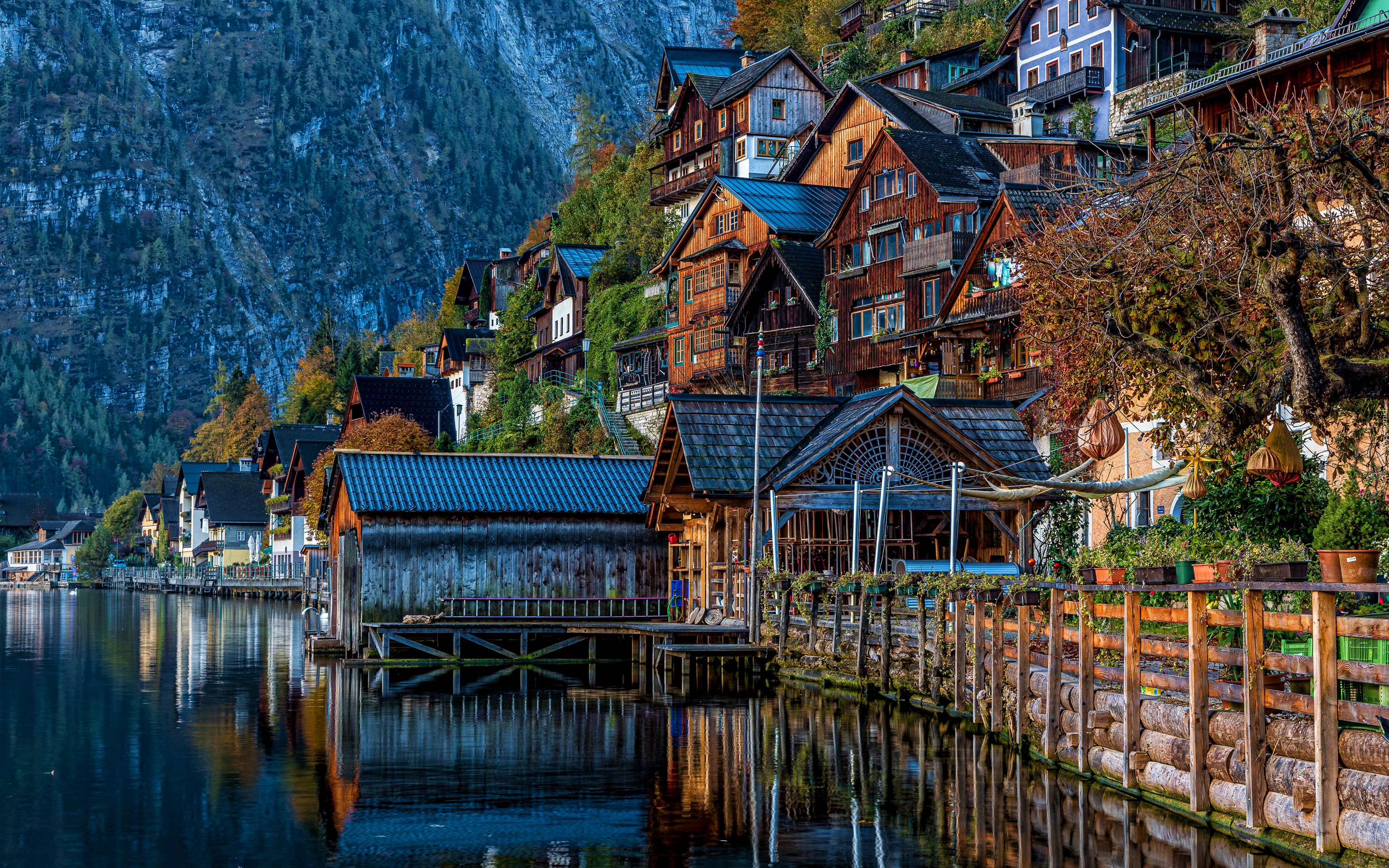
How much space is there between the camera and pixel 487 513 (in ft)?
144

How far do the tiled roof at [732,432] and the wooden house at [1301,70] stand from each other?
11.6 m

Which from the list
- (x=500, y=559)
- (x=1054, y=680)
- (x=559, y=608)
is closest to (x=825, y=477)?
(x=559, y=608)

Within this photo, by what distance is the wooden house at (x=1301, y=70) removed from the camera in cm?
4456

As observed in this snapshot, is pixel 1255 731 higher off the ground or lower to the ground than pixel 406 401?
lower

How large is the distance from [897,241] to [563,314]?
119ft

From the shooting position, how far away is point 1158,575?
61.0 feet

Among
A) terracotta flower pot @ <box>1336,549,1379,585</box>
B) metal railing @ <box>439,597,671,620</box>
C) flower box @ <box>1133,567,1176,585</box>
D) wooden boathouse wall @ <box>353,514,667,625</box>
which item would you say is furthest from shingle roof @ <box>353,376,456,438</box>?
terracotta flower pot @ <box>1336,549,1379,585</box>

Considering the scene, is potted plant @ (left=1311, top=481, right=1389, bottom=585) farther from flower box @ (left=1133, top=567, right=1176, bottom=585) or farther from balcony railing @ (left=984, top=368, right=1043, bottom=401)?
balcony railing @ (left=984, top=368, right=1043, bottom=401)

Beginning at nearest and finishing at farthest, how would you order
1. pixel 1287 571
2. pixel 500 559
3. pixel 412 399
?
pixel 1287 571 → pixel 500 559 → pixel 412 399

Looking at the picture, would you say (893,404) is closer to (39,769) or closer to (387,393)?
(39,769)

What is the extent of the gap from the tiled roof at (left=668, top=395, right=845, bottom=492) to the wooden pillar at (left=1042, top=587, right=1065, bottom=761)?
59.0 ft

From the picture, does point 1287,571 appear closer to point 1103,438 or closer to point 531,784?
point 1103,438

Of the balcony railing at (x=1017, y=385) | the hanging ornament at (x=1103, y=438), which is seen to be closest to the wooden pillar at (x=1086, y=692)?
the hanging ornament at (x=1103, y=438)

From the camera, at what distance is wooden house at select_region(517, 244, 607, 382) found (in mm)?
94312
